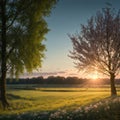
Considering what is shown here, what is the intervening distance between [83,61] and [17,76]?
10.6 metres

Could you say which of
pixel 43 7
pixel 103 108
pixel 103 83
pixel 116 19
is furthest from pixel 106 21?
pixel 103 83

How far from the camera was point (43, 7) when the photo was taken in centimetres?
3519

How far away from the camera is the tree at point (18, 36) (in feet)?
109

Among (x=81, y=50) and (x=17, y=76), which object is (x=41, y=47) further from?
(x=81, y=50)

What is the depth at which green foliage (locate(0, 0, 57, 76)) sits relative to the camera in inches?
1310

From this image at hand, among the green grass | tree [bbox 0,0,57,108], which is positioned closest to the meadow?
the green grass

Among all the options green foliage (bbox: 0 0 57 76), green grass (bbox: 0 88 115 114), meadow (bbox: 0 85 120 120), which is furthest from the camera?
green foliage (bbox: 0 0 57 76)

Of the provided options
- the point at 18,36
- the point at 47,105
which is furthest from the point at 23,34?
the point at 47,105

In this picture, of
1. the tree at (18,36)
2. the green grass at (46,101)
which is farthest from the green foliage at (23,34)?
the green grass at (46,101)

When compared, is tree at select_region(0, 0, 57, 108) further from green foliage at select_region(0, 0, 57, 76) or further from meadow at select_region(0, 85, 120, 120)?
meadow at select_region(0, 85, 120, 120)

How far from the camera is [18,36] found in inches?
1294

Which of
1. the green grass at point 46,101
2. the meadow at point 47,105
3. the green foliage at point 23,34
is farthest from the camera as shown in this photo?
the green foliage at point 23,34

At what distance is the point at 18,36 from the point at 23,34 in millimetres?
775

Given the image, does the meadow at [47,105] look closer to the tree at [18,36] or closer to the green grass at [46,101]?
the green grass at [46,101]
